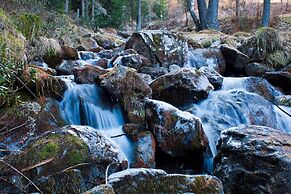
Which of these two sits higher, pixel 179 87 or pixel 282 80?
pixel 179 87

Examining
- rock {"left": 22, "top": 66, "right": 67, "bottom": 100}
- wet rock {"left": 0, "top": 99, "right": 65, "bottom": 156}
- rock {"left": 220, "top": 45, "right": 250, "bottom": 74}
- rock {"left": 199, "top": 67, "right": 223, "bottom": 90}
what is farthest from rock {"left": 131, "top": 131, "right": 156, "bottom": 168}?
rock {"left": 220, "top": 45, "right": 250, "bottom": 74}

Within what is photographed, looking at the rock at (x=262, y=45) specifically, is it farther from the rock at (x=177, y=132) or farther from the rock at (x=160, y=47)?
the rock at (x=177, y=132)

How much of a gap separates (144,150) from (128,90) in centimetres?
130

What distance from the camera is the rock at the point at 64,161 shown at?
3555 mm

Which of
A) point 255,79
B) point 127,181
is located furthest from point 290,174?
point 255,79

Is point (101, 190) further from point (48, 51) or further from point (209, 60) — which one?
point (209, 60)

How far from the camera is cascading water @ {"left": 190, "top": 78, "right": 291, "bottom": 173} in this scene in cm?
677

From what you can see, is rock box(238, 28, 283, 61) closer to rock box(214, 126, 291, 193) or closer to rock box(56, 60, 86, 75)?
rock box(56, 60, 86, 75)

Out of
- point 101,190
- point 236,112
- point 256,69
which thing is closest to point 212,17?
point 256,69

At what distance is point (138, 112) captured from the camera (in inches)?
237

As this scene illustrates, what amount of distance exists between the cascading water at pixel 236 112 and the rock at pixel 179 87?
0.24 m

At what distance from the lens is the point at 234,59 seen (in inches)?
405

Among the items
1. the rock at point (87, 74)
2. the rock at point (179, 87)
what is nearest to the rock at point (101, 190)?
the rock at point (87, 74)

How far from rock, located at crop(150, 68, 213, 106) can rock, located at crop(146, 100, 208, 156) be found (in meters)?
1.31
